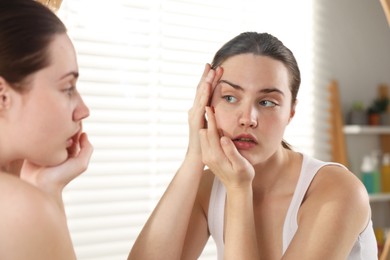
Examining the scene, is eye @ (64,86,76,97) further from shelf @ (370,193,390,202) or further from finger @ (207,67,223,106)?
shelf @ (370,193,390,202)

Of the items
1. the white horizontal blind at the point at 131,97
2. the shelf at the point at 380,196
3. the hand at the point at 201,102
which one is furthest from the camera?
the shelf at the point at 380,196

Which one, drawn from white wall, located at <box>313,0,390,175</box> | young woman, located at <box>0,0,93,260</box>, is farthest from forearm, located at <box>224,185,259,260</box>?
white wall, located at <box>313,0,390,175</box>

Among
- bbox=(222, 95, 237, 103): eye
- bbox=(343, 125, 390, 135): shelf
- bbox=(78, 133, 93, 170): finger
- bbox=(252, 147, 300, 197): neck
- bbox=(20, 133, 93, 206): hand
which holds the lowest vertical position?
bbox=(343, 125, 390, 135): shelf

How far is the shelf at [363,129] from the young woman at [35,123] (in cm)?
216

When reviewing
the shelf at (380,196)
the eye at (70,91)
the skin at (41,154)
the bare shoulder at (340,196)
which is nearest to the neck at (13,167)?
the skin at (41,154)

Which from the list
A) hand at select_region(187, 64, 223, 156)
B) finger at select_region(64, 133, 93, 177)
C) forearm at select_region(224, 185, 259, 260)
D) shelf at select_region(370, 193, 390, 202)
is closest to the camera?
finger at select_region(64, 133, 93, 177)

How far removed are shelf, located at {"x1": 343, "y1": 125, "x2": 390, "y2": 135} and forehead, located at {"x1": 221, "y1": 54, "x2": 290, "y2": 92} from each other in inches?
70.1

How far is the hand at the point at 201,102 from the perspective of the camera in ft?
3.00

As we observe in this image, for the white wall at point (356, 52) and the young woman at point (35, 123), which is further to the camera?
the white wall at point (356, 52)

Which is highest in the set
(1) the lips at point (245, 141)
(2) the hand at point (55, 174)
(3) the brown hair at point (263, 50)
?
(3) the brown hair at point (263, 50)

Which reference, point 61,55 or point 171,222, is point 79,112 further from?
point 171,222

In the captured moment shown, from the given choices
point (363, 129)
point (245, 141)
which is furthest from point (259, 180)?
point (363, 129)

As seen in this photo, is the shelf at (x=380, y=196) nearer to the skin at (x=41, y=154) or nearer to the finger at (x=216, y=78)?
the finger at (x=216, y=78)

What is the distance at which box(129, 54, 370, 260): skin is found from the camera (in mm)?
823
